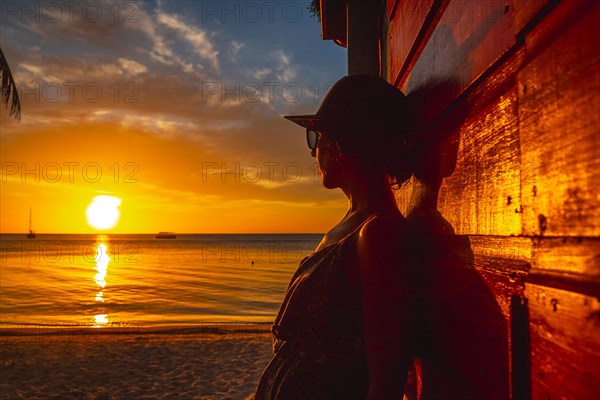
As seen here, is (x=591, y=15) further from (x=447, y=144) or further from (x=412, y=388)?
(x=412, y=388)

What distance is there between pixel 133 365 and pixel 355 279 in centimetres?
937

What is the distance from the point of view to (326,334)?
152cm

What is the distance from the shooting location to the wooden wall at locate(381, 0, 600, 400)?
63 cm

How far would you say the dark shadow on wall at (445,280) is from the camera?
1.09 metres

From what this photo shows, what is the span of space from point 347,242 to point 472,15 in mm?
820

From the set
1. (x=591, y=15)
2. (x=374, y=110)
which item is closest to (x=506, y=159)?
(x=591, y=15)

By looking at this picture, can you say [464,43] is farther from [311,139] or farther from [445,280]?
[311,139]

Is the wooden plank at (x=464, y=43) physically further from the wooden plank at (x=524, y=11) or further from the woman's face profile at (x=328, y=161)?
the woman's face profile at (x=328, y=161)

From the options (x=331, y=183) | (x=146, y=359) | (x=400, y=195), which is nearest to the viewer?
(x=331, y=183)

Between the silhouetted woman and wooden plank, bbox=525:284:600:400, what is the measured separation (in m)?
0.53

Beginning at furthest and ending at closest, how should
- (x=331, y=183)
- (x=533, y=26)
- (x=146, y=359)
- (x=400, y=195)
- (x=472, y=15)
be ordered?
(x=146, y=359)
(x=400, y=195)
(x=331, y=183)
(x=472, y=15)
(x=533, y=26)

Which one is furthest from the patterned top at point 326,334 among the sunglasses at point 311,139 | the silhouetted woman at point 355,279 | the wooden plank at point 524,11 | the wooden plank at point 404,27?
the wooden plank at point 404,27

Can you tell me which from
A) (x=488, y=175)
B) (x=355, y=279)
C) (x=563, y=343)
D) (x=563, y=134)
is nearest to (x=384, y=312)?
(x=355, y=279)

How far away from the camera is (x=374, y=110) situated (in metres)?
1.75
